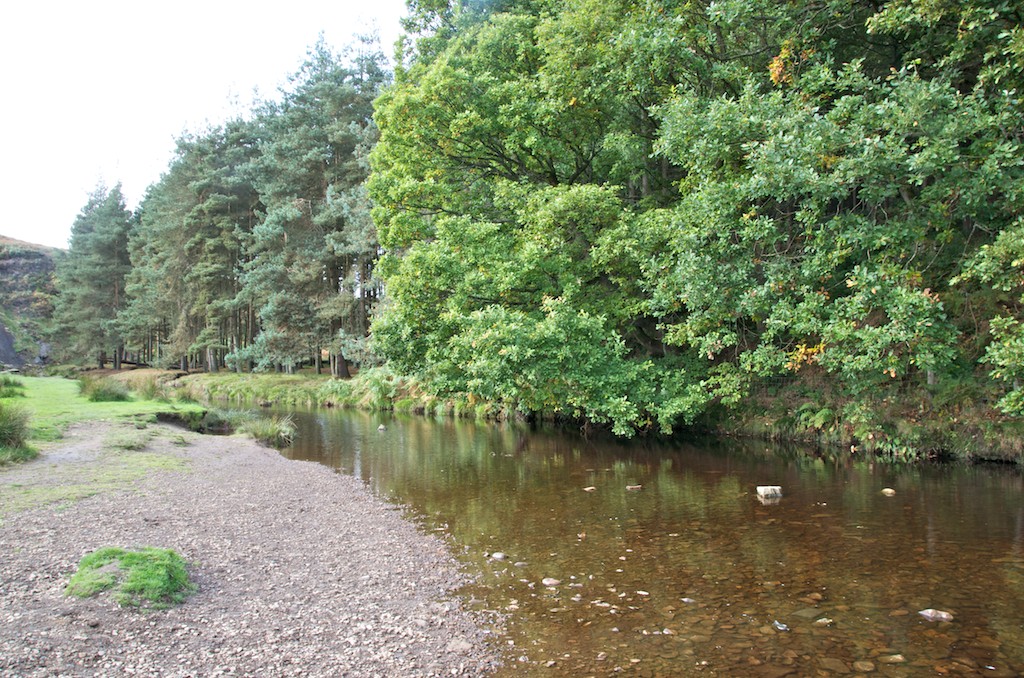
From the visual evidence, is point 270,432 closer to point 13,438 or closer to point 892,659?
point 13,438

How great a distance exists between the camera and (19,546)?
21.0 feet

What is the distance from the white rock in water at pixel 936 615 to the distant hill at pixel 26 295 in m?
64.5

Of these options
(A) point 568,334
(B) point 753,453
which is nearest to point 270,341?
(A) point 568,334

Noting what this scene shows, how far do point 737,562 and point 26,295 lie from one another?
2979 inches

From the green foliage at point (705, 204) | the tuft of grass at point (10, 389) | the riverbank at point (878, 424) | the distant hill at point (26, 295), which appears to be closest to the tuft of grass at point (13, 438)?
the green foliage at point (705, 204)

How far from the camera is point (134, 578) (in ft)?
17.7

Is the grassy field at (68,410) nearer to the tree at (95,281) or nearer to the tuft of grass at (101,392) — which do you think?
the tuft of grass at (101,392)

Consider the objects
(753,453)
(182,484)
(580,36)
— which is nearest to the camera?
(182,484)

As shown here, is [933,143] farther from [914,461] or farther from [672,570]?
[672,570]

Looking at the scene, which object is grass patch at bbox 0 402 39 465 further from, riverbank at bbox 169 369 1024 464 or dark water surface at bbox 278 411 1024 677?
riverbank at bbox 169 369 1024 464

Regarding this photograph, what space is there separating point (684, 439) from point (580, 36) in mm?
11466

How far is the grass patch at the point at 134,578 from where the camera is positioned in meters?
5.20

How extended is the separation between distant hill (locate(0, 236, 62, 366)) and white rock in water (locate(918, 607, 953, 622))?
64.5 m

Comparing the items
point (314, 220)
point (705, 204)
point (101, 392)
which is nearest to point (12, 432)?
point (101, 392)
